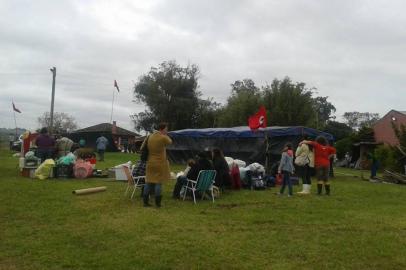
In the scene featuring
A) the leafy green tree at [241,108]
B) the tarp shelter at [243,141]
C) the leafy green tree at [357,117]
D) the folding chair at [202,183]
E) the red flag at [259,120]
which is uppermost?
the leafy green tree at [357,117]

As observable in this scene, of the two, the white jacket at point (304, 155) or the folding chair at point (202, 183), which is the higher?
the white jacket at point (304, 155)

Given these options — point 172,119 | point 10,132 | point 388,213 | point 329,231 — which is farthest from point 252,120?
point 10,132

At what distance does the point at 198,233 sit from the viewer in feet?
22.8

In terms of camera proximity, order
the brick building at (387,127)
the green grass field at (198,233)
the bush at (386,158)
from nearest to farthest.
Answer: the green grass field at (198,233), the bush at (386,158), the brick building at (387,127)

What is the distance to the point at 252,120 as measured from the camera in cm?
1764

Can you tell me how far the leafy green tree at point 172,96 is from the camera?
46500 mm

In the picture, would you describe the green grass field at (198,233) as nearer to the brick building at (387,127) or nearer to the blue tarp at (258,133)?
the blue tarp at (258,133)

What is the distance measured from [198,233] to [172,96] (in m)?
40.3

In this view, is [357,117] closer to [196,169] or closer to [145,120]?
[145,120]

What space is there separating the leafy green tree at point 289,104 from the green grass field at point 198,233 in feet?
92.8

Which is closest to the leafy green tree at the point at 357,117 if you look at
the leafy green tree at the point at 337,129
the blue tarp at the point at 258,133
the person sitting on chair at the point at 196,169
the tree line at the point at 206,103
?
the leafy green tree at the point at 337,129

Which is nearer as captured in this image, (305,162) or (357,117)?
(305,162)

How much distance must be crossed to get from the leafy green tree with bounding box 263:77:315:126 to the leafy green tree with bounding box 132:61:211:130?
8.90m

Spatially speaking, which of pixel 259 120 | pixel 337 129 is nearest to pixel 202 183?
pixel 259 120
